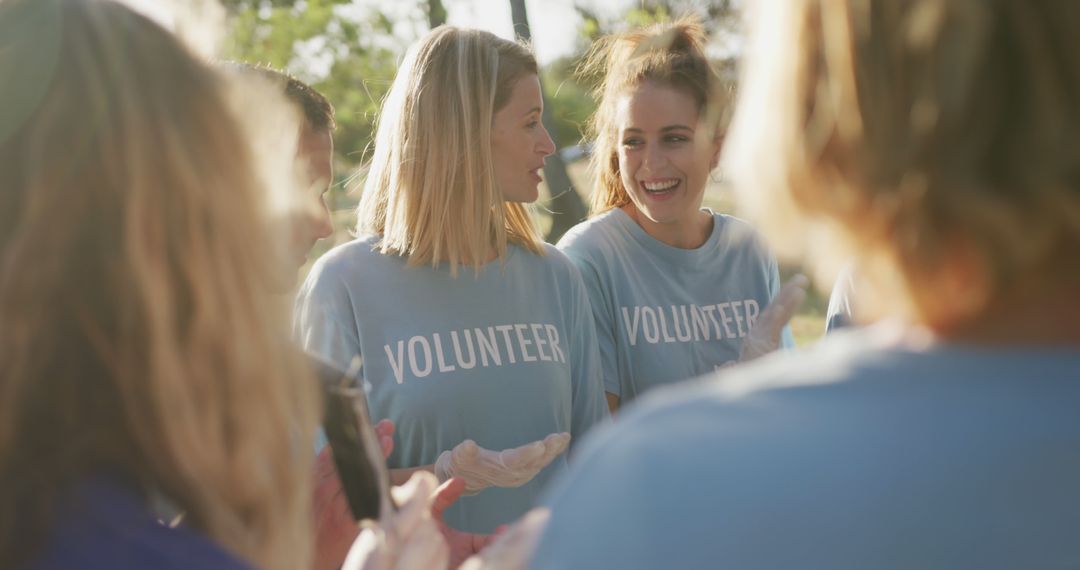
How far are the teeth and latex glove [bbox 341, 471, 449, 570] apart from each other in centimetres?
250

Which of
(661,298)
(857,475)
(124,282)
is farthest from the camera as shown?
(661,298)

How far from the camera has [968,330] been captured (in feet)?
3.16

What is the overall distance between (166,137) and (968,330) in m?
0.77

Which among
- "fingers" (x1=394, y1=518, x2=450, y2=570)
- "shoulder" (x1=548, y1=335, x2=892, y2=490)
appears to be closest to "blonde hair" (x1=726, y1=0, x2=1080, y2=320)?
"shoulder" (x1=548, y1=335, x2=892, y2=490)

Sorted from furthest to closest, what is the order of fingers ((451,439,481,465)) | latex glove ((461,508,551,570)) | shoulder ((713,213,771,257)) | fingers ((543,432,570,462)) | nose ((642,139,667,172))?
1. shoulder ((713,213,771,257))
2. nose ((642,139,667,172))
3. fingers ((543,432,570,462))
4. fingers ((451,439,481,465))
5. latex glove ((461,508,551,570))

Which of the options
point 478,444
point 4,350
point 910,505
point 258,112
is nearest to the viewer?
point 910,505

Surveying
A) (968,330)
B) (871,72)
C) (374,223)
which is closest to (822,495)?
(968,330)

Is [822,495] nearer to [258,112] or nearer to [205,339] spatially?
[205,339]

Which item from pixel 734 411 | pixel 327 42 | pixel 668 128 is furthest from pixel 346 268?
pixel 327 42

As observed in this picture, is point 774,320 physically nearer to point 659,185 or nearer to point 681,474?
point 659,185

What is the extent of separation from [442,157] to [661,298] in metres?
0.95

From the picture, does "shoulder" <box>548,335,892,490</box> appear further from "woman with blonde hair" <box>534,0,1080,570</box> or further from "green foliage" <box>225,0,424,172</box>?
"green foliage" <box>225,0,424,172</box>

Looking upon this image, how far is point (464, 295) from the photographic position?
324 cm

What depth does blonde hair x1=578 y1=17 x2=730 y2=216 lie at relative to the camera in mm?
3961
